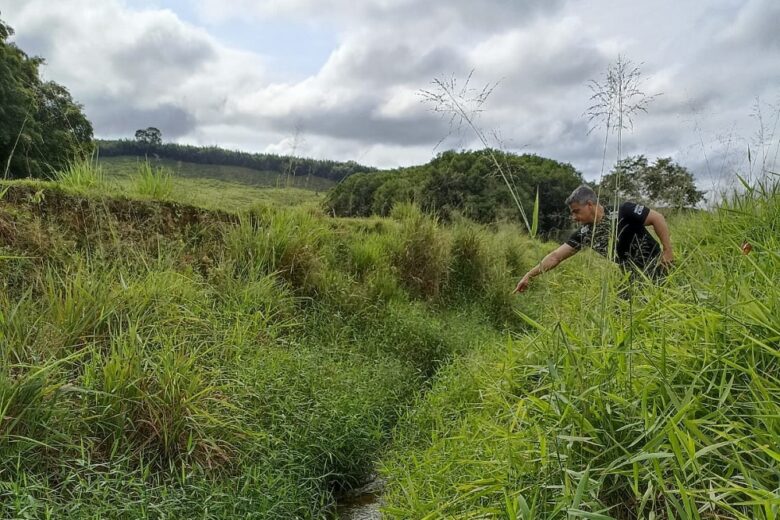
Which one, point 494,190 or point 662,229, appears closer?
point 662,229

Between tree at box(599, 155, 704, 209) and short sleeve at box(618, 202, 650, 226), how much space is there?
5.7 inches

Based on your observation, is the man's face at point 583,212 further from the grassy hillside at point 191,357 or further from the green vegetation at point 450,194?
the green vegetation at point 450,194

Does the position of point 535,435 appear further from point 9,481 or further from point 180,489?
point 9,481

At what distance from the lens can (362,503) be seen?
3.51m

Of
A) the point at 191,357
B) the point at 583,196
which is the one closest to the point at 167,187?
the point at 191,357

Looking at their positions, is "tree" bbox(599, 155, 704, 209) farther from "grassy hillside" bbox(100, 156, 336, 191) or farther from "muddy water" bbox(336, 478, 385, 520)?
"grassy hillside" bbox(100, 156, 336, 191)

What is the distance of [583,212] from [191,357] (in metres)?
3.30

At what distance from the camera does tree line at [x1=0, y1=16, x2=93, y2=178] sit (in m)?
4.66

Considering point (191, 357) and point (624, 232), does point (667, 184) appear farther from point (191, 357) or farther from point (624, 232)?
point (191, 357)

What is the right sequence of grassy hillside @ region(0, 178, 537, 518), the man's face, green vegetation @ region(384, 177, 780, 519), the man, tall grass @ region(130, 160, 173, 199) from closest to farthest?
green vegetation @ region(384, 177, 780, 519)
grassy hillside @ region(0, 178, 537, 518)
the man
the man's face
tall grass @ region(130, 160, 173, 199)

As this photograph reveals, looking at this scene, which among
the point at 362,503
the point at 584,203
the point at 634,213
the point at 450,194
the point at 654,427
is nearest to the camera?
the point at 654,427

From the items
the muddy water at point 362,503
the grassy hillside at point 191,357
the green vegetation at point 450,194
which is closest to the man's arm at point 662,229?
the grassy hillside at point 191,357

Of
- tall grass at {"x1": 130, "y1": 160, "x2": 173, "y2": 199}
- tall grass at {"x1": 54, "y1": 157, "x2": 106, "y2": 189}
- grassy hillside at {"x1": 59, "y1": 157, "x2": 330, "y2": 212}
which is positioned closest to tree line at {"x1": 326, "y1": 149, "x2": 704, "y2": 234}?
grassy hillside at {"x1": 59, "y1": 157, "x2": 330, "y2": 212}

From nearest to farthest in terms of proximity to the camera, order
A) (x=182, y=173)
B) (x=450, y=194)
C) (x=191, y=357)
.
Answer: (x=191, y=357) < (x=182, y=173) < (x=450, y=194)
